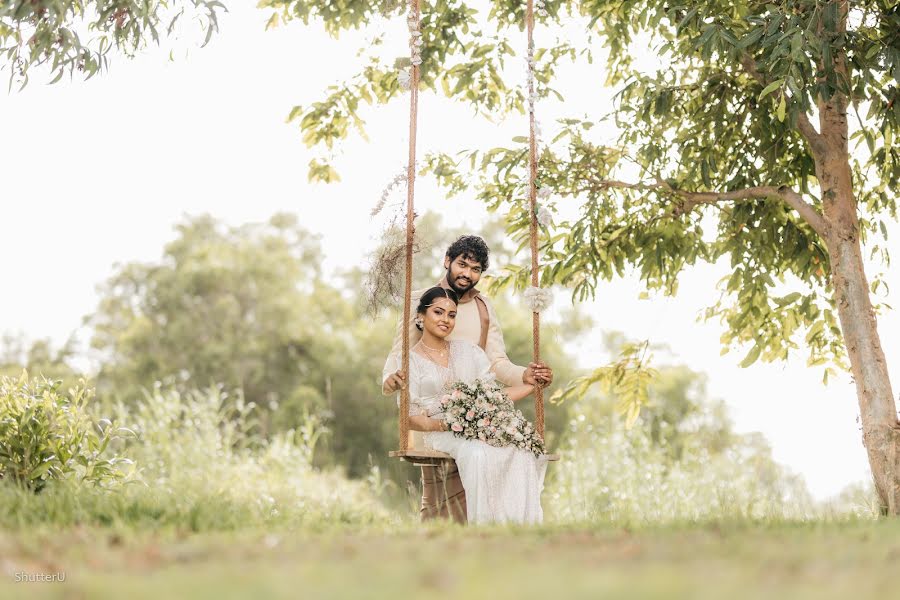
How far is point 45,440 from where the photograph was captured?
6238mm

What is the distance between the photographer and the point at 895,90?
21.4ft

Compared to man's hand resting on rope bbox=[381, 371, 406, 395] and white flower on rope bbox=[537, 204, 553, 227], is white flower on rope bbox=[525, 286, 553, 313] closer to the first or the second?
white flower on rope bbox=[537, 204, 553, 227]

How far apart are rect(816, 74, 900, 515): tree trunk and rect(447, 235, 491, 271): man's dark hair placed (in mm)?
2495

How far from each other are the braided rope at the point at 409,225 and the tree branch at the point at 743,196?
1952 millimetres

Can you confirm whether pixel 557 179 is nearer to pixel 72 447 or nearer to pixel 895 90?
pixel 895 90

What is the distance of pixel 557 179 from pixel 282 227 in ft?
74.8

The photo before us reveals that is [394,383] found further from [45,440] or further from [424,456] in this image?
[45,440]

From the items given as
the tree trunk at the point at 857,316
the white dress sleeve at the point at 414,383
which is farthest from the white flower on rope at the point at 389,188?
the tree trunk at the point at 857,316

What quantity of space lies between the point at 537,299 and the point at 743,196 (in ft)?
6.32

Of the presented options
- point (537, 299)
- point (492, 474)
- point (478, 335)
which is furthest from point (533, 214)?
point (492, 474)

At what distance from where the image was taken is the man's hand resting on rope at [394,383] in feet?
19.9

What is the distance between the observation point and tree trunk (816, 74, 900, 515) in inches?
276

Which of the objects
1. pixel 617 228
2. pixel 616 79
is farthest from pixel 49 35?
pixel 616 79

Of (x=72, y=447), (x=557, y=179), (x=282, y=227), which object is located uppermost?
(x=282, y=227)
